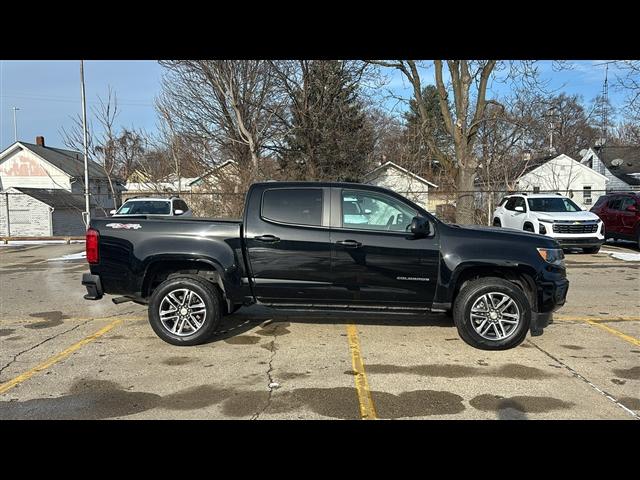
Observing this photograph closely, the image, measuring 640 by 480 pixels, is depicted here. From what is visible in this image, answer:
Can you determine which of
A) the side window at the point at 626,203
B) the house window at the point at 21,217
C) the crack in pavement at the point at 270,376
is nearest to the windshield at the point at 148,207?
the crack in pavement at the point at 270,376

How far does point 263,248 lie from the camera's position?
5.27 m

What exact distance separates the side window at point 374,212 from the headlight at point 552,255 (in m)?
1.58

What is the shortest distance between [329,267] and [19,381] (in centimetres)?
343

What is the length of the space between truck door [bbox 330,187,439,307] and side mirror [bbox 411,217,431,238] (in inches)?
3.0

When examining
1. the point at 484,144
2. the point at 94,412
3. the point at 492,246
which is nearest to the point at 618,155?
the point at 484,144

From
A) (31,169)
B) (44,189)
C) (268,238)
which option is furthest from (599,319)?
(31,169)

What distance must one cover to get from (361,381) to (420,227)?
1.93 m

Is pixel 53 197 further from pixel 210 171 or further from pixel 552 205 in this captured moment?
pixel 552 205

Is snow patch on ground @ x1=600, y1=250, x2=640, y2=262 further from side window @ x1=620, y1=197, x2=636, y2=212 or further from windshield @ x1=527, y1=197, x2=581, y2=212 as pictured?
side window @ x1=620, y1=197, x2=636, y2=212

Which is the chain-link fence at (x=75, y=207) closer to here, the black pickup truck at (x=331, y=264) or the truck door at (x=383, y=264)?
the black pickup truck at (x=331, y=264)

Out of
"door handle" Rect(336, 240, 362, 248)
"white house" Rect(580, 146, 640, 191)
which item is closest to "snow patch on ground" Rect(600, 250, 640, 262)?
"door handle" Rect(336, 240, 362, 248)

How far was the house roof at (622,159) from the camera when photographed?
150 ft

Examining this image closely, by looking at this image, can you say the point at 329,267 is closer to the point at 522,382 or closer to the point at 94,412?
the point at 522,382

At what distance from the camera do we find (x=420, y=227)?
16.6ft
